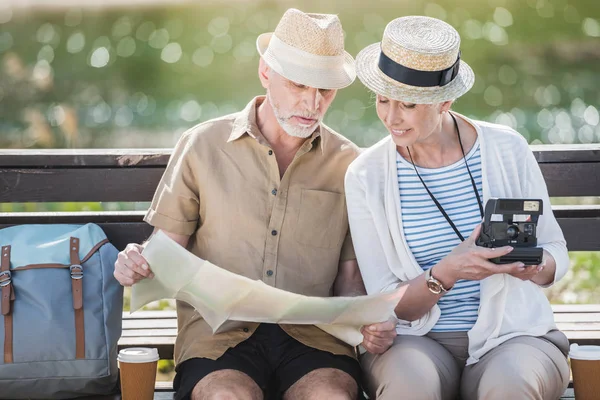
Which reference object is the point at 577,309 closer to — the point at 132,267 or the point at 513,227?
the point at 513,227

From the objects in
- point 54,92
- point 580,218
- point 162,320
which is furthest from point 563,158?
point 54,92

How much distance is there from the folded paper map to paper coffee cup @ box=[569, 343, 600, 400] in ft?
1.80

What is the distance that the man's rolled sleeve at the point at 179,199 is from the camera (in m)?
2.93

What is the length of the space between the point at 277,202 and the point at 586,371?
1.05 meters

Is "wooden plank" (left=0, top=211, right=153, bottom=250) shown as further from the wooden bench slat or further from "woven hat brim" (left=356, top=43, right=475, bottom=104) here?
"woven hat brim" (left=356, top=43, right=475, bottom=104)

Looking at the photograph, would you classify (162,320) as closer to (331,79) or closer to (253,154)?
(253,154)

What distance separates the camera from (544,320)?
2.73 meters

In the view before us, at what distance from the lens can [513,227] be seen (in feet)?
8.46

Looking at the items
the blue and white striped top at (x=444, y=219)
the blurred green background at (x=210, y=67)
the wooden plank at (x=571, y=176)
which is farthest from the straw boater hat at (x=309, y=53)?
the blurred green background at (x=210, y=67)

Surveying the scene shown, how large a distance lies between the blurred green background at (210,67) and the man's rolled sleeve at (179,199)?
2.39 meters

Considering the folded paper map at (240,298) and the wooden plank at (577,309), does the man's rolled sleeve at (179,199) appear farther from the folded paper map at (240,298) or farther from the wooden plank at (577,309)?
the wooden plank at (577,309)

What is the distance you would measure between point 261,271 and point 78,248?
2.03 ft

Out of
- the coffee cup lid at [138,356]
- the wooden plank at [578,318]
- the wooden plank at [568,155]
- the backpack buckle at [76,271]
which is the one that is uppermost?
the wooden plank at [568,155]

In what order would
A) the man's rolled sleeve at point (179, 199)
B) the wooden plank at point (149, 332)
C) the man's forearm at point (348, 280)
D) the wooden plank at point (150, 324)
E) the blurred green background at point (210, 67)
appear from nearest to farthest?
the man's rolled sleeve at point (179, 199) → the man's forearm at point (348, 280) → the wooden plank at point (149, 332) → the wooden plank at point (150, 324) → the blurred green background at point (210, 67)
